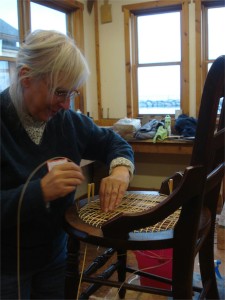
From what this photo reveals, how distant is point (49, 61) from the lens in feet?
2.85

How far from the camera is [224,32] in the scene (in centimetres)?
347

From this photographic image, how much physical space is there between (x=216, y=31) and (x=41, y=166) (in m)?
3.18

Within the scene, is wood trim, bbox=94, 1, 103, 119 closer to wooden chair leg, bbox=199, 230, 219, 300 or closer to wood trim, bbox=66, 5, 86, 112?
wood trim, bbox=66, 5, 86, 112

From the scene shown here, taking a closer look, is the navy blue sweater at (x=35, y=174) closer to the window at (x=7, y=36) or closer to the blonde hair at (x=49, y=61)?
the blonde hair at (x=49, y=61)

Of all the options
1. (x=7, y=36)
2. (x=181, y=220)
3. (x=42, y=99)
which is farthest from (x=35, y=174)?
(x=7, y=36)

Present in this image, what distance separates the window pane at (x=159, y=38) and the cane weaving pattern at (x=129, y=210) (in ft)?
9.42

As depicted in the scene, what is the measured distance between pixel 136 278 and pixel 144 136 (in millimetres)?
1666

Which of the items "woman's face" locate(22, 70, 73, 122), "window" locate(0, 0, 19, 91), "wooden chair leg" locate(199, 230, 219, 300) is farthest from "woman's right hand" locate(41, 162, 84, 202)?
"window" locate(0, 0, 19, 91)

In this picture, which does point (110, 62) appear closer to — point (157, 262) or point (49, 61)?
point (157, 262)

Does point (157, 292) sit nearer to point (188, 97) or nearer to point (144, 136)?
point (144, 136)

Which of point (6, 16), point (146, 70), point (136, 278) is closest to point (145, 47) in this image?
point (146, 70)

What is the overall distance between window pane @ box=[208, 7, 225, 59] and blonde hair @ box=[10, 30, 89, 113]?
2958mm

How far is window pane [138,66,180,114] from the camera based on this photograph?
147 inches

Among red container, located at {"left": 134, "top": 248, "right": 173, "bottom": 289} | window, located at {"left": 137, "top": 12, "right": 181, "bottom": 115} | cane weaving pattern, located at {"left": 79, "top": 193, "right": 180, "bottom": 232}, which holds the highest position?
window, located at {"left": 137, "top": 12, "right": 181, "bottom": 115}
